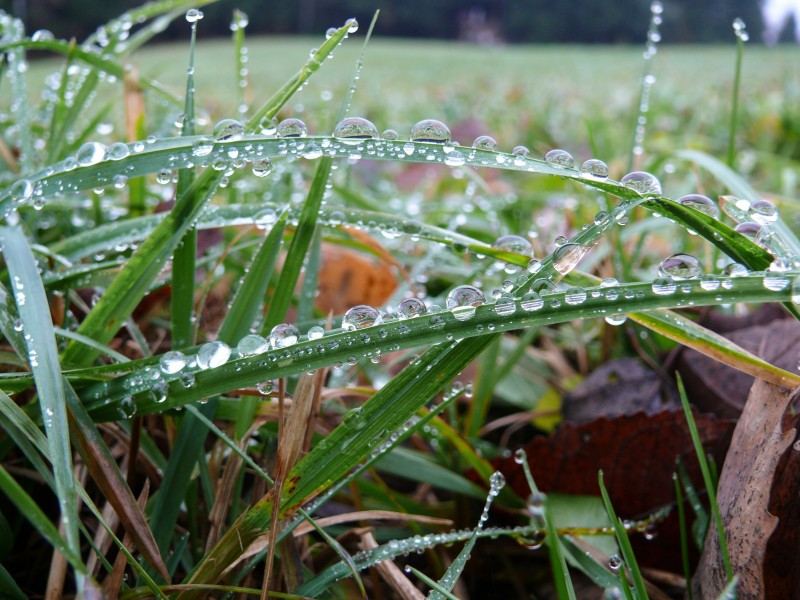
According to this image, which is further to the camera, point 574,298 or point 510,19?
point 510,19

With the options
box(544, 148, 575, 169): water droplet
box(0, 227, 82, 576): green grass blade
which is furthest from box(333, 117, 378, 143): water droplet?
box(0, 227, 82, 576): green grass blade

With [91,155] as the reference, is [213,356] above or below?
below

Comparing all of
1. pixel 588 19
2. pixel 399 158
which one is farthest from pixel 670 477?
pixel 588 19

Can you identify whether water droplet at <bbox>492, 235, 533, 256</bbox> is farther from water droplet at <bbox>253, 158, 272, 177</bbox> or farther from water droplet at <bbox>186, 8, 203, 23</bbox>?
water droplet at <bbox>186, 8, 203, 23</bbox>

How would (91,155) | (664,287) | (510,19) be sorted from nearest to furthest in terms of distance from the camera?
(664,287) → (91,155) → (510,19)

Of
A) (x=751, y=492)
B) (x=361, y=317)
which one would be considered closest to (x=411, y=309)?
(x=361, y=317)

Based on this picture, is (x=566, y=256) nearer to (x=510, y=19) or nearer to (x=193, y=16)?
(x=193, y=16)

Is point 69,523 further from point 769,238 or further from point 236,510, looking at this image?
point 769,238
